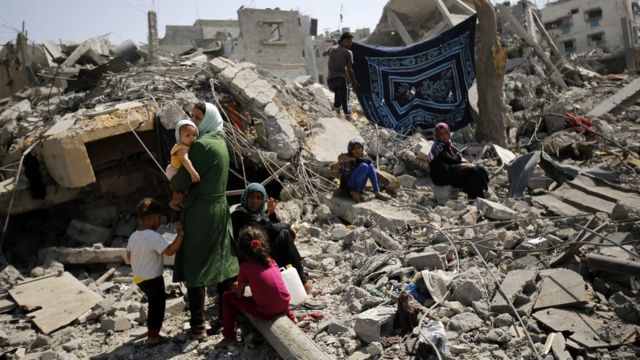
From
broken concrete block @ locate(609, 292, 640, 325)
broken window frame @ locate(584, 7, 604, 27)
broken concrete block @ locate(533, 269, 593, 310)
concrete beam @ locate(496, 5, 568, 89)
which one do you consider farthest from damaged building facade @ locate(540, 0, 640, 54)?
broken concrete block @ locate(609, 292, 640, 325)

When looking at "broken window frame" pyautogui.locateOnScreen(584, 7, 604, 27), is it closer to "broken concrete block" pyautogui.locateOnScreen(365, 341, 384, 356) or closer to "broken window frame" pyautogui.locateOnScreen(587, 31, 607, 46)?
"broken window frame" pyautogui.locateOnScreen(587, 31, 607, 46)

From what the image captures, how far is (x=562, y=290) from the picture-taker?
3.38 metres

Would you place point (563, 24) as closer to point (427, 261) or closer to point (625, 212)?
point (625, 212)

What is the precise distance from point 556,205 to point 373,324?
310 centimetres

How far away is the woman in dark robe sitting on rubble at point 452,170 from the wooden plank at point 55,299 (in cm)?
400

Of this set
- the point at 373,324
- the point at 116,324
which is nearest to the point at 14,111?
the point at 116,324

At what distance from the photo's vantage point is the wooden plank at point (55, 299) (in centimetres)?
442

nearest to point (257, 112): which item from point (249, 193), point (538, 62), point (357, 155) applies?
point (357, 155)

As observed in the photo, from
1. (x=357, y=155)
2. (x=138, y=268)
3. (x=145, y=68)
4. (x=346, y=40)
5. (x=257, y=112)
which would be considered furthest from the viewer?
(x=346, y=40)

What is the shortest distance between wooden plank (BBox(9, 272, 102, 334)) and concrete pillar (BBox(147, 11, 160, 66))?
398 centimetres

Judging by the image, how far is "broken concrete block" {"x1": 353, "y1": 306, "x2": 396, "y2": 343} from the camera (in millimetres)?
3195

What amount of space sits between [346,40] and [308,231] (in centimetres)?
380

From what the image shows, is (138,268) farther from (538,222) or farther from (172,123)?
(538,222)

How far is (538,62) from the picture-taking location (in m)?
12.9
